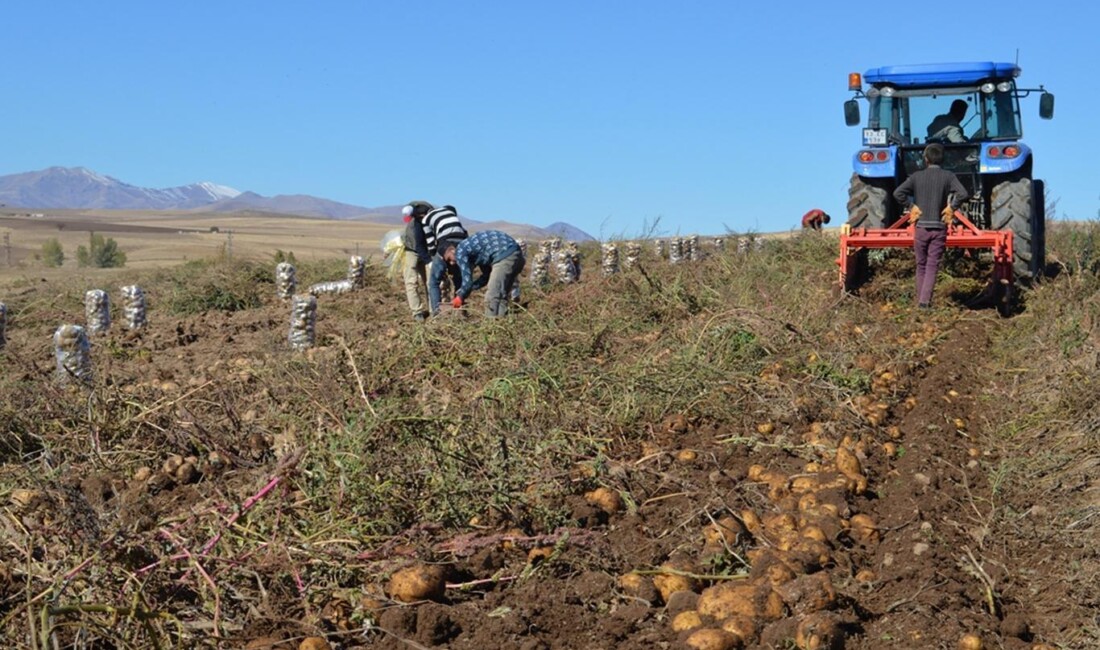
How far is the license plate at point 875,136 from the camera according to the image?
39.2 ft

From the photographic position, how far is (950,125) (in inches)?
488

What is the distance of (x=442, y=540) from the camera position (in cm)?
462

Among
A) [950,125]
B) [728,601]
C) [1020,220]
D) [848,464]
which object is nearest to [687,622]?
[728,601]

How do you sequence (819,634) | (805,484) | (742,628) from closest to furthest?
(819,634)
(742,628)
(805,484)

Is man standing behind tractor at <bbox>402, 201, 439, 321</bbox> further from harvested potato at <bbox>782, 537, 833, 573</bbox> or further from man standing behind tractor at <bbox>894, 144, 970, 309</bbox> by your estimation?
harvested potato at <bbox>782, 537, 833, 573</bbox>

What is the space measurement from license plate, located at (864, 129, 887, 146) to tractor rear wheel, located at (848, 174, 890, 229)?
1.24ft

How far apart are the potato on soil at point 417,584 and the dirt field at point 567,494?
0.02 metres

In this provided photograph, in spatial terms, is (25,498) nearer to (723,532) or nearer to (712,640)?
(723,532)

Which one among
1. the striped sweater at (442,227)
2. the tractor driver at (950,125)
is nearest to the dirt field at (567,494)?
the striped sweater at (442,227)

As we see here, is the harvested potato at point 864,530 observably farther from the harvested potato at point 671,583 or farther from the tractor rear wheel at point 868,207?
the tractor rear wheel at point 868,207

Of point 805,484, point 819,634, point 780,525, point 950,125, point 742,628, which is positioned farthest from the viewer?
point 950,125

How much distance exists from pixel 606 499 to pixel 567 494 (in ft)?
0.56

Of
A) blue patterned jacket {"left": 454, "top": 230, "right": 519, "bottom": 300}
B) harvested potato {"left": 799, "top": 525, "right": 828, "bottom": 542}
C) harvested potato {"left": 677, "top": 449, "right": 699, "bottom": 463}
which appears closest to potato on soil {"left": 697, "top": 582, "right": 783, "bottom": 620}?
harvested potato {"left": 799, "top": 525, "right": 828, "bottom": 542}

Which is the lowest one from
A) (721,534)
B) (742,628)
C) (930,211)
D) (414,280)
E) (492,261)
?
(742,628)
